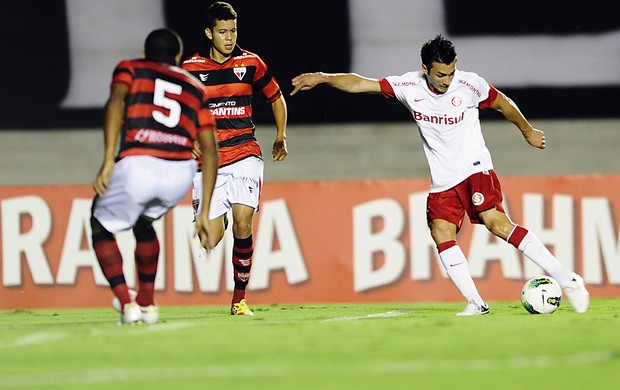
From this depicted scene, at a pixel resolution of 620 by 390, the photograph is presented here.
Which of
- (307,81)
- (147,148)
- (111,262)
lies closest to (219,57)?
(307,81)

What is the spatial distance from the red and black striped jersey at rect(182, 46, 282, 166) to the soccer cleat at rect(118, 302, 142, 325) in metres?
2.42

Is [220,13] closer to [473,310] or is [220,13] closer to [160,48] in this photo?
[160,48]

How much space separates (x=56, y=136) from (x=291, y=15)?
2695 millimetres

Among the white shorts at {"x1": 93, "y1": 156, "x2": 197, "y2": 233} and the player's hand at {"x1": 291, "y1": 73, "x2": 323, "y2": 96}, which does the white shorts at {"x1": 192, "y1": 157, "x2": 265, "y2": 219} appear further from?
the white shorts at {"x1": 93, "y1": 156, "x2": 197, "y2": 233}

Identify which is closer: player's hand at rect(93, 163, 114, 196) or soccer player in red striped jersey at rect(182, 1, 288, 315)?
player's hand at rect(93, 163, 114, 196)

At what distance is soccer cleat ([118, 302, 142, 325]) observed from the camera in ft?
22.0

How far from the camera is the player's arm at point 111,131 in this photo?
252 inches

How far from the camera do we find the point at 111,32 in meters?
12.9

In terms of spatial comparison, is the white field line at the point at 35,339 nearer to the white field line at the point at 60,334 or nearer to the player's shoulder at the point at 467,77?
the white field line at the point at 60,334

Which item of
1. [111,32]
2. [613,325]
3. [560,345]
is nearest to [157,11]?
[111,32]

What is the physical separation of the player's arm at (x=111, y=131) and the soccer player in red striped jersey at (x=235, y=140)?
2.46m

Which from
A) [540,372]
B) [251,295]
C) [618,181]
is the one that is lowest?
[251,295]

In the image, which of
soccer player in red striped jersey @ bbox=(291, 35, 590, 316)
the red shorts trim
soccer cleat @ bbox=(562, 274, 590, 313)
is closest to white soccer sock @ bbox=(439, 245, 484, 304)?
soccer player in red striped jersey @ bbox=(291, 35, 590, 316)

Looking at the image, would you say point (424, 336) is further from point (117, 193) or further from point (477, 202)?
point (477, 202)
